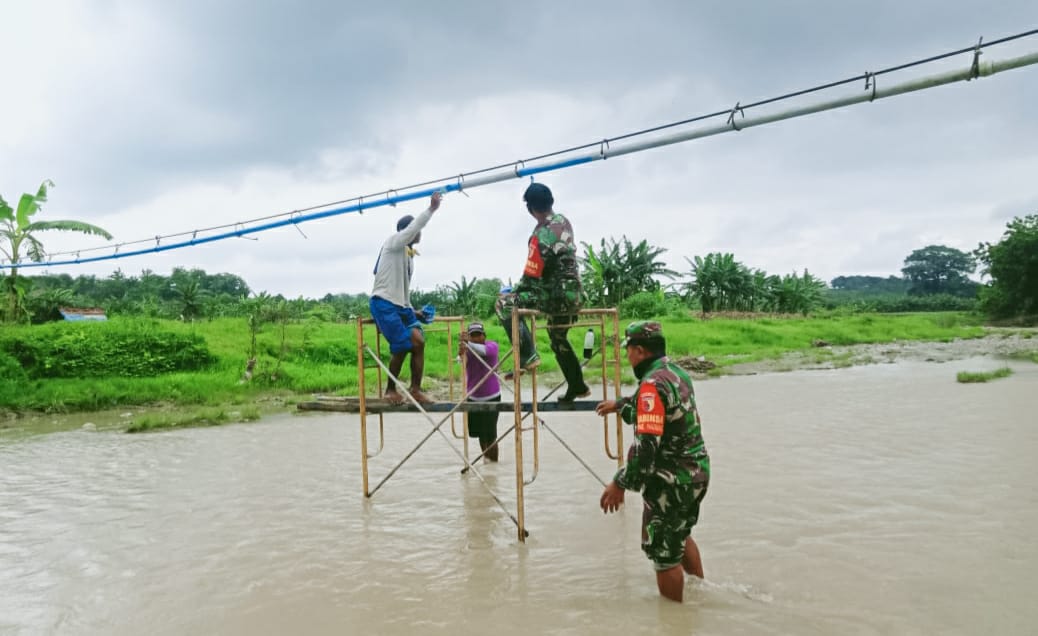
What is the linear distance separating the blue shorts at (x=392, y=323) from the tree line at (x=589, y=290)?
11565mm

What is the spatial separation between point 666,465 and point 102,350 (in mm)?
14953

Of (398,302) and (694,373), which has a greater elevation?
(398,302)

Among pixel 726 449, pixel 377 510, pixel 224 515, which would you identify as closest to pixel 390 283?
pixel 377 510

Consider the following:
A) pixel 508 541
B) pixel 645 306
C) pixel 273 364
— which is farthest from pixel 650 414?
pixel 645 306

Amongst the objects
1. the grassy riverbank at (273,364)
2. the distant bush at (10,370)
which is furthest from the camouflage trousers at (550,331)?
the distant bush at (10,370)

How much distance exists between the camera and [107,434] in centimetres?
1049

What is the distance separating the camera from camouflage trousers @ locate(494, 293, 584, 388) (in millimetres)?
4836

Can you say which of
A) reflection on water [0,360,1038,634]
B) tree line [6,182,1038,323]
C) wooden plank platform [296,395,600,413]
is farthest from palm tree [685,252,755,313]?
wooden plank platform [296,395,600,413]

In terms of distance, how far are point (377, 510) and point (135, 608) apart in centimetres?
228

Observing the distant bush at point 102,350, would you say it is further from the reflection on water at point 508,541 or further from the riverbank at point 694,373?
the reflection on water at point 508,541

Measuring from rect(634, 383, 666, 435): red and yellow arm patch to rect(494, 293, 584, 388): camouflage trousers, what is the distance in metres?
1.43

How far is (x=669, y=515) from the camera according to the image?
3.51m

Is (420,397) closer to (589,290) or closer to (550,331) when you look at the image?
(550,331)

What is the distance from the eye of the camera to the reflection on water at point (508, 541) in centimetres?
385
